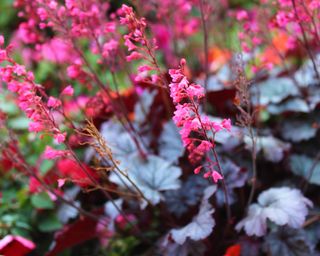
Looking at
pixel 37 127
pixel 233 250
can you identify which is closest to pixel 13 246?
pixel 37 127

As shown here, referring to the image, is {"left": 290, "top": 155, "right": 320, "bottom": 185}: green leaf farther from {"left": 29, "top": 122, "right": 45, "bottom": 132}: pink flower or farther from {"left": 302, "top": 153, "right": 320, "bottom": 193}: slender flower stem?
{"left": 29, "top": 122, "right": 45, "bottom": 132}: pink flower

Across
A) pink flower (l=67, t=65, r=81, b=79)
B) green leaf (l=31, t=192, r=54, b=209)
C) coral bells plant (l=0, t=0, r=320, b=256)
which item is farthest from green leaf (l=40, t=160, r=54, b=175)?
pink flower (l=67, t=65, r=81, b=79)

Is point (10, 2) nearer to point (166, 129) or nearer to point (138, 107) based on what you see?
point (138, 107)

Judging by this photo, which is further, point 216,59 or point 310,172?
point 216,59

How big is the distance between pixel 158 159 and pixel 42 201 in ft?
2.09

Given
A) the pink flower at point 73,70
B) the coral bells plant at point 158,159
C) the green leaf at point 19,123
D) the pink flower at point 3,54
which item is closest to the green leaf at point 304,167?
the coral bells plant at point 158,159

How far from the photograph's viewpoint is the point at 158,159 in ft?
6.51

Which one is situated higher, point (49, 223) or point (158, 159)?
point (158, 159)

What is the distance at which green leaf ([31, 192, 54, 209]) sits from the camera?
2.11 m

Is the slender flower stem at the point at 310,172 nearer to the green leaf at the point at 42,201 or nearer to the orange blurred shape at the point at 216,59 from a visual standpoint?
the green leaf at the point at 42,201

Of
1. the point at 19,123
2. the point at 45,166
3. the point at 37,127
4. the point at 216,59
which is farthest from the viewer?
the point at 216,59

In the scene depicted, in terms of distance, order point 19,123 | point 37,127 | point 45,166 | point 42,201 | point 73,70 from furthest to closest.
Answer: point 19,123 < point 45,166 < point 42,201 < point 73,70 < point 37,127

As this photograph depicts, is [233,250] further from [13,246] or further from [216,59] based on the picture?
[216,59]

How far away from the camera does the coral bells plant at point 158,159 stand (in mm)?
1602
